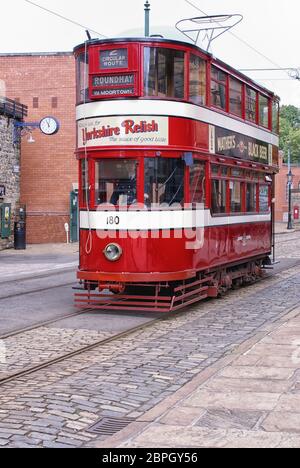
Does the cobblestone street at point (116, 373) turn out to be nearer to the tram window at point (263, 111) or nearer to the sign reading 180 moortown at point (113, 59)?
the sign reading 180 moortown at point (113, 59)

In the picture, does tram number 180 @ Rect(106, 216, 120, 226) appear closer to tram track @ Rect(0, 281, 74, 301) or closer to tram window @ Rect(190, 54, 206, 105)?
tram window @ Rect(190, 54, 206, 105)

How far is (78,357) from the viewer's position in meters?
9.08

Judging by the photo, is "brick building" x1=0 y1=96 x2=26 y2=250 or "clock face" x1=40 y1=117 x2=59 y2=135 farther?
"brick building" x1=0 y1=96 x2=26 y2=250

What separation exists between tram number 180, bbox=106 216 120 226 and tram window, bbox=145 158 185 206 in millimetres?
564

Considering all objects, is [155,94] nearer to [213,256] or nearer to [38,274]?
[213,256]

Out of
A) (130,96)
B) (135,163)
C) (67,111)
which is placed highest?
(67,111)

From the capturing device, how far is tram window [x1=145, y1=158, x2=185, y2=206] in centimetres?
1201

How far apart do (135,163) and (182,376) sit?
483 cm

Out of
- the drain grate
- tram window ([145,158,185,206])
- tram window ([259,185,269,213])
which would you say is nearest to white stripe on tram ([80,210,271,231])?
tram window ([145,158,185,206])

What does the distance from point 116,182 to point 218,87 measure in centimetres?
329

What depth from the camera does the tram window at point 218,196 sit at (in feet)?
45.4

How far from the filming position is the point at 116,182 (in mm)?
12172

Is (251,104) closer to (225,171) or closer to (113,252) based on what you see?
(225,171)
